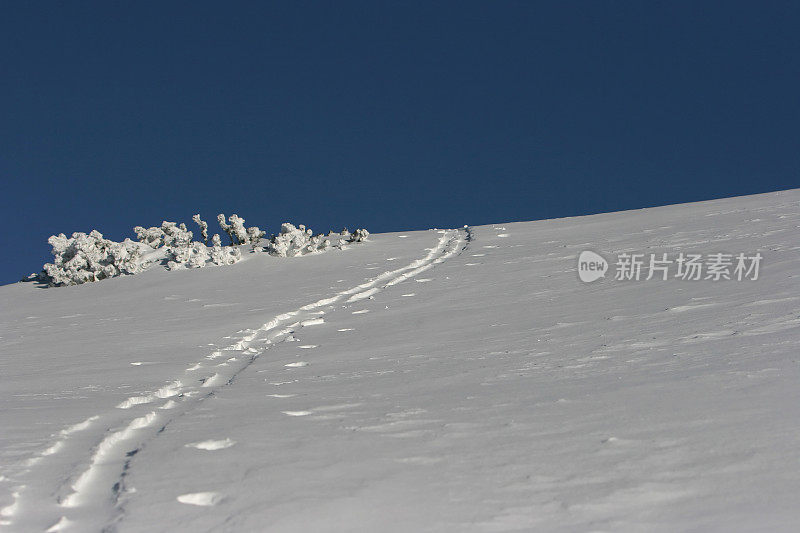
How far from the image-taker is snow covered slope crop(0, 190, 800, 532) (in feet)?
8.88

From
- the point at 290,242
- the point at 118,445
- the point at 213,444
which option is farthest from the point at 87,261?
the point at 213,444

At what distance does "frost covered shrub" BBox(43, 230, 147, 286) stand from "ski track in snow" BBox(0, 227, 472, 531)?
26.7 feet

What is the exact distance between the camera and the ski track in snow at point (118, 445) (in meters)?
2.96

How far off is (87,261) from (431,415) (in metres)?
13.1

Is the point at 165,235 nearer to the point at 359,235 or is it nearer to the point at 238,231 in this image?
the point at 238,231

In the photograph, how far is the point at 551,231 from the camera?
17.0 meters

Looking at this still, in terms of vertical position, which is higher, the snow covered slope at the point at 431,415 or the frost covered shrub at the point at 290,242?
the frost covered shrub at the point at 290,242

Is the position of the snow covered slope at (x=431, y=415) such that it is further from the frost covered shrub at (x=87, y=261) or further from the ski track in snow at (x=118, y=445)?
Answer: the frost covered shrub at (x=87, y=261)

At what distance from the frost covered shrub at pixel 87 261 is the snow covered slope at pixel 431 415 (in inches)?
230

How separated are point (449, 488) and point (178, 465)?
1346 mm

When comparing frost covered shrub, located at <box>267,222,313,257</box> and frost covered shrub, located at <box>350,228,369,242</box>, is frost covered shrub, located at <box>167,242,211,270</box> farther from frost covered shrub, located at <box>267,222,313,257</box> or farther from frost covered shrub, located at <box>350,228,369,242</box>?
frost covered shrub, located at <box>350,228,369,242</box>

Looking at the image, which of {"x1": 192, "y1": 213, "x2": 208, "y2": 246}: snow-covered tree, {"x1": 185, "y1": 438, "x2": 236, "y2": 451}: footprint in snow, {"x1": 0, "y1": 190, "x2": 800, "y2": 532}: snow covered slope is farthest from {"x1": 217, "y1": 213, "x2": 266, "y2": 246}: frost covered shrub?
{"x1": 185, "y1": 438, "x2": 236, "y2": 451}: footprint in snow

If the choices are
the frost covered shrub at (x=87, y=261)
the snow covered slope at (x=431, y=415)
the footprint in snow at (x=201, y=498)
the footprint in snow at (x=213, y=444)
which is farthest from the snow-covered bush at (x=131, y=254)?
the footprint in snow at (x=201, y=498)

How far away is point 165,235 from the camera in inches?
704
